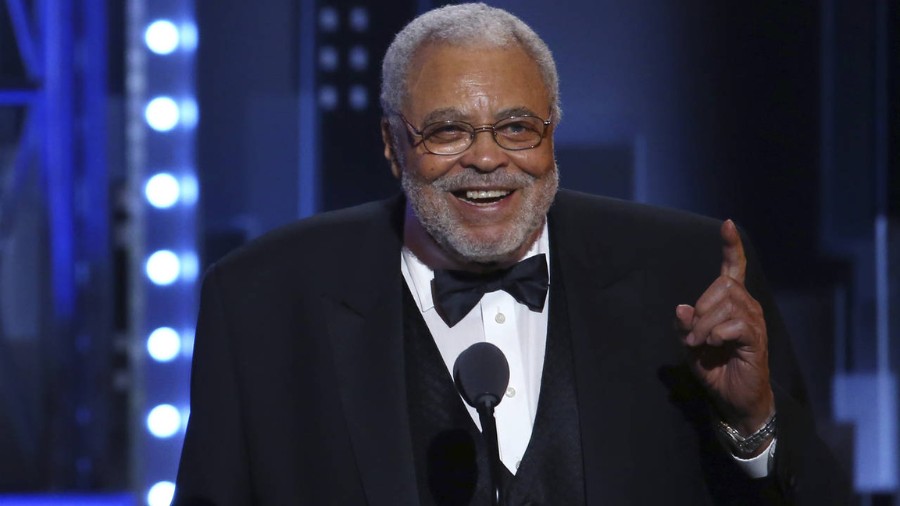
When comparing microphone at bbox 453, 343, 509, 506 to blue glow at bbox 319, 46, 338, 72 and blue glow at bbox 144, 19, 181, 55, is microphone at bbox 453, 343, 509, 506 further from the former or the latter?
blue glow at bbox 319, 46, 338, 72

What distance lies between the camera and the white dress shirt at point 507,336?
2.00 m

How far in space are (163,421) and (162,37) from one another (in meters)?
1.11

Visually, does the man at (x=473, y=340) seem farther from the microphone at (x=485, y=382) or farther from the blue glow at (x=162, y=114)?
the blue glow at (x=162, y=114)

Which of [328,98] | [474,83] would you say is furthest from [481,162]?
[328,98]

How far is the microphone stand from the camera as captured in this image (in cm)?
139

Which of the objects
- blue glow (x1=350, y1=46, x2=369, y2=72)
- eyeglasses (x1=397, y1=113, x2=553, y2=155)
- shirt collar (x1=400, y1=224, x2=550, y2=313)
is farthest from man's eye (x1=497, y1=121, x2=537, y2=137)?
blue glow (x1=350, y1=46, x2=369, y2=72)

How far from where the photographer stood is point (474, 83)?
195 centimetres

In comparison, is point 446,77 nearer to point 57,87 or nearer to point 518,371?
point 518,371

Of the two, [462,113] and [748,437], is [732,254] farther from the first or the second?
[462,113]

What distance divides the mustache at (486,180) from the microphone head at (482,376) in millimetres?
535

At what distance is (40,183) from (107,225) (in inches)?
10.9

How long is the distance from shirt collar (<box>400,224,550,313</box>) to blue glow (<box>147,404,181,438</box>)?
1598mm

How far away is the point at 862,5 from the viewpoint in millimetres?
3863

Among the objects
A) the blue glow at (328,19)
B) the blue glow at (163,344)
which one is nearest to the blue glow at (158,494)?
the blue glow at (163,344)
